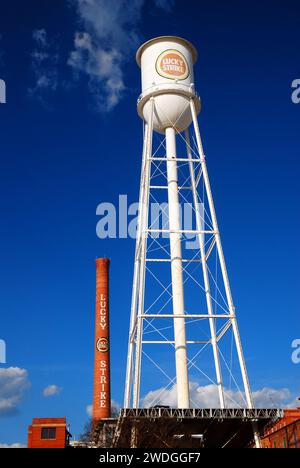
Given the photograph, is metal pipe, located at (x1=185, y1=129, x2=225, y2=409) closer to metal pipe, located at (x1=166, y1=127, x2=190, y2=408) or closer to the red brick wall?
metal pipe, located at (x1=166, y1=127, x2=190, y2=408)

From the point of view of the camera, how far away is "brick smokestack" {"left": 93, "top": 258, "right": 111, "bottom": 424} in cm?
5206

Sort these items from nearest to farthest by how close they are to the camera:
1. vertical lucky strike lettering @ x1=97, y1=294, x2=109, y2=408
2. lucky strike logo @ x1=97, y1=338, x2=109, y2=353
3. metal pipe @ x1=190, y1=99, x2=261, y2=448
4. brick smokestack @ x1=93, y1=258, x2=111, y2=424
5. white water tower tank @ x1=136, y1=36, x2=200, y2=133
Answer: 1. metal pipe @ x1=190, y1=99, x2=261, y2=448
2. white water tower tank @ x1=136, y1=36, x2=200, y2=133
3. brick smokestack @ x1=93, y1=258, x2=111, y2=424
4. vertical lucky strike lettering @ x1=97, y1=294, x2=109, y2=408
5. lucky strike logo @ x1=97, y1=338, x2=109, y2=353

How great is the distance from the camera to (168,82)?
3581 cm

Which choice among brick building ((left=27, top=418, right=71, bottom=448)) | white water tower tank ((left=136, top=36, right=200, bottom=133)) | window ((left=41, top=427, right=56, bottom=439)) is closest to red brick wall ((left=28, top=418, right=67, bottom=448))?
brick building ((left=27, top=418, right=71, bottom=448))

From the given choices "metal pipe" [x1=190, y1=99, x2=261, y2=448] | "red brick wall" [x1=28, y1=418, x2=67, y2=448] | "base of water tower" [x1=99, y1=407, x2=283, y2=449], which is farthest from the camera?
"red brick wall" [x1=28, y1=418, x2=67, y2=448]

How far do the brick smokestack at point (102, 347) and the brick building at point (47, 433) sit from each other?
5.43 meters

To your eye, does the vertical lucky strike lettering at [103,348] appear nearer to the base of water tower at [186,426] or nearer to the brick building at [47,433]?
the brick building at [47,433]

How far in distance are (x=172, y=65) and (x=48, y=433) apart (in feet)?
116

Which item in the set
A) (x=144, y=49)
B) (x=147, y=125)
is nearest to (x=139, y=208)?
(x=147, y=125)

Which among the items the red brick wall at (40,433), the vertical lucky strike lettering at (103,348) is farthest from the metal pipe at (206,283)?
the red brick wall at (40,433)

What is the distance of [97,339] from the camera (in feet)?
177

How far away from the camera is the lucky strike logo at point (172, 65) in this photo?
36156 mm

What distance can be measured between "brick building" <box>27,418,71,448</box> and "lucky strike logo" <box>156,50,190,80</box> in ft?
113
